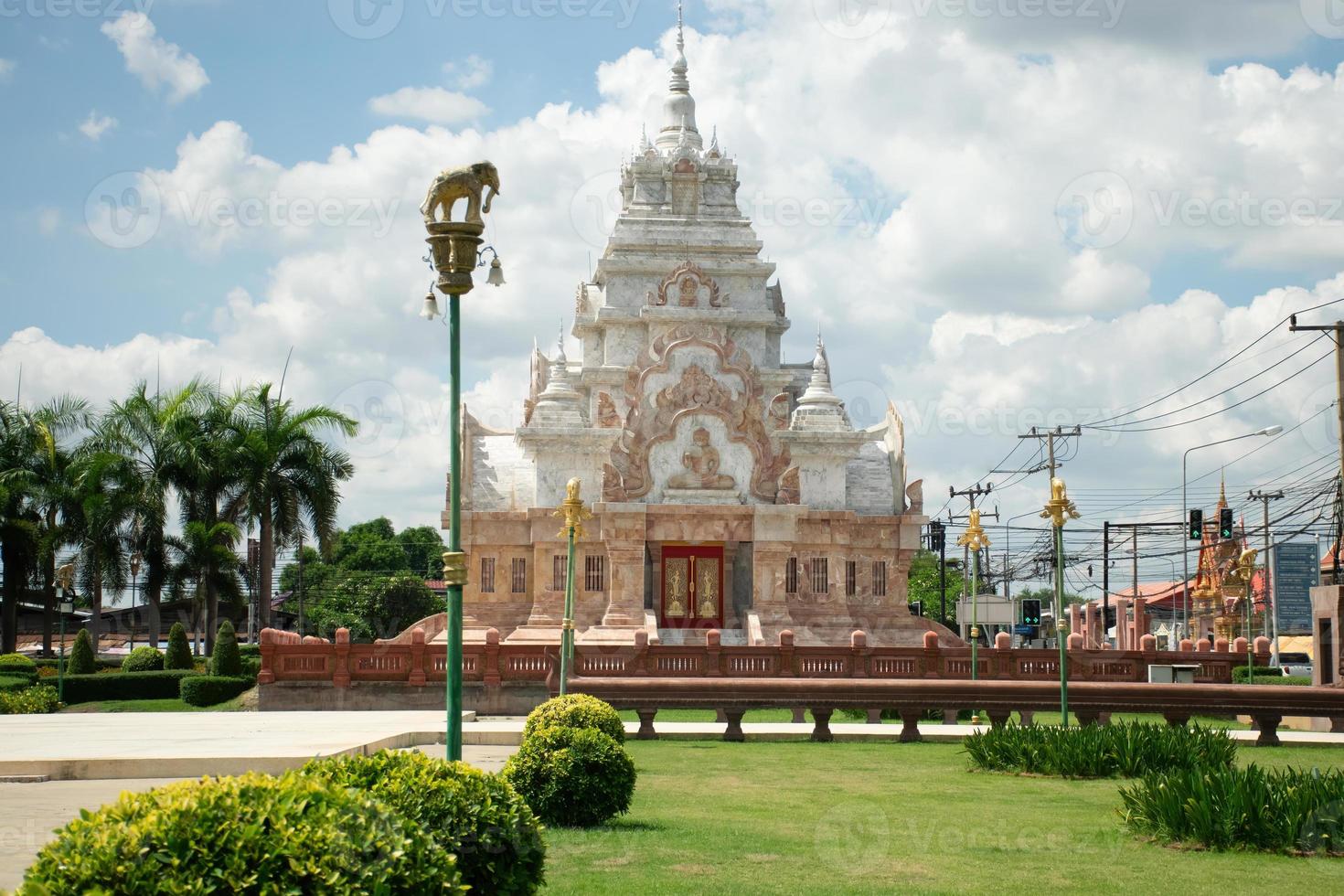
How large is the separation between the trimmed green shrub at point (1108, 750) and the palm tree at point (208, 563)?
101 ft

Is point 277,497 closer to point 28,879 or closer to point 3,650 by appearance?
point 3,650

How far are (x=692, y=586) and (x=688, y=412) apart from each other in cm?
578

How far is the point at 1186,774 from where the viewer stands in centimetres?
1431

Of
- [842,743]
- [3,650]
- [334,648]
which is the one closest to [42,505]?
[3,650]

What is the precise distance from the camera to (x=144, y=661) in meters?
44.4

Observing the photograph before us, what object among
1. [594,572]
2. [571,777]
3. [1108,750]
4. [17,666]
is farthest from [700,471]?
[571,777]

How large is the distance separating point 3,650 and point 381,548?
6124 cm

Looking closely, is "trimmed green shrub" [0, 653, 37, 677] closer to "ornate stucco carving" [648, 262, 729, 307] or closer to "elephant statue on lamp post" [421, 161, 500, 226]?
"ornate stucco carving" [648, 262, 729, 307]

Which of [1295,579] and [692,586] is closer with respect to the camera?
[692,586]

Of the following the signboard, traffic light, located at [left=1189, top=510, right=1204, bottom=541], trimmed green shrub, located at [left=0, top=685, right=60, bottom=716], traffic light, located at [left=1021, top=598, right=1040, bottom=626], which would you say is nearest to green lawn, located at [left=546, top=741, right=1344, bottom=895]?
trimmed green shrub, located at [left=0, top=685, right=60, bottom=716]

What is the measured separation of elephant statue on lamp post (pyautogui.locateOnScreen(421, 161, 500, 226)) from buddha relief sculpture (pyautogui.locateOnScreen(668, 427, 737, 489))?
3425cm

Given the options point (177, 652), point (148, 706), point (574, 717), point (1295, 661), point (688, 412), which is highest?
point (688, 412)

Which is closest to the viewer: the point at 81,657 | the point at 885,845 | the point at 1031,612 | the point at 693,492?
the point at 885,845

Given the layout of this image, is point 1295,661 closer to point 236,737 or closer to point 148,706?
point 148,706
